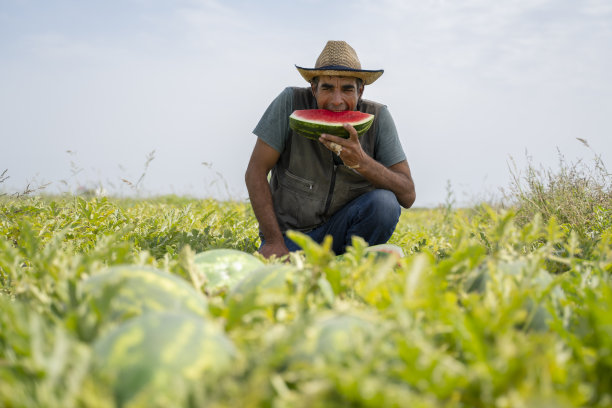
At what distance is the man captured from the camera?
14.4 ft

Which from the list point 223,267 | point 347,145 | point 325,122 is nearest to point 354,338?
point 223,267

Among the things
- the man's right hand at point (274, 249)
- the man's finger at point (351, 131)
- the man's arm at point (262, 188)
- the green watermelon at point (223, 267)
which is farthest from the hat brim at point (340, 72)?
the green watermelon at point (223, 267)

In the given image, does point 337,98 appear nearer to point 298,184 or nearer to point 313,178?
point 313,178

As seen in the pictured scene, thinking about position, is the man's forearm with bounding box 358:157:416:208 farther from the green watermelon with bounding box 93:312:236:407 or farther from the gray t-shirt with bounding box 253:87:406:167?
the green watermelon with bounding box 93:312:236:407

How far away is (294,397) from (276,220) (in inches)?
132

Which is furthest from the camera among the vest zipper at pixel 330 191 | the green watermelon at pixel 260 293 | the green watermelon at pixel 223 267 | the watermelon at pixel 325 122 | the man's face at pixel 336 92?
the vest zipper at pixel 330 191

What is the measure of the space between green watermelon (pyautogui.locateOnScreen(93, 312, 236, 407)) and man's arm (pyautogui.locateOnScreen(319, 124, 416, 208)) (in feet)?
9.32

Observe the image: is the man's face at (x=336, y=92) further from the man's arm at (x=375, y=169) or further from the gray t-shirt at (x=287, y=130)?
the man's arm at (x=375, y=169)

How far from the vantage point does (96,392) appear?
42.3 inches

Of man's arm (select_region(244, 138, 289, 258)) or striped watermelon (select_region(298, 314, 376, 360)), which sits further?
man's arm (select_region(244, 138, 289, 258))

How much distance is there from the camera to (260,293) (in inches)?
60.1

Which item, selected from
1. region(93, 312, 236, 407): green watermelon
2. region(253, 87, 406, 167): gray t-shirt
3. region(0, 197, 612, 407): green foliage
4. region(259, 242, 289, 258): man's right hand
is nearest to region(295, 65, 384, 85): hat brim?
region(253, 87, 406, 167): gray t-shirt

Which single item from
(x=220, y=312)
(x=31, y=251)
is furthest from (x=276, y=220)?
(x=220, y=312)

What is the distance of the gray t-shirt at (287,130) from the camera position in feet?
14.9
